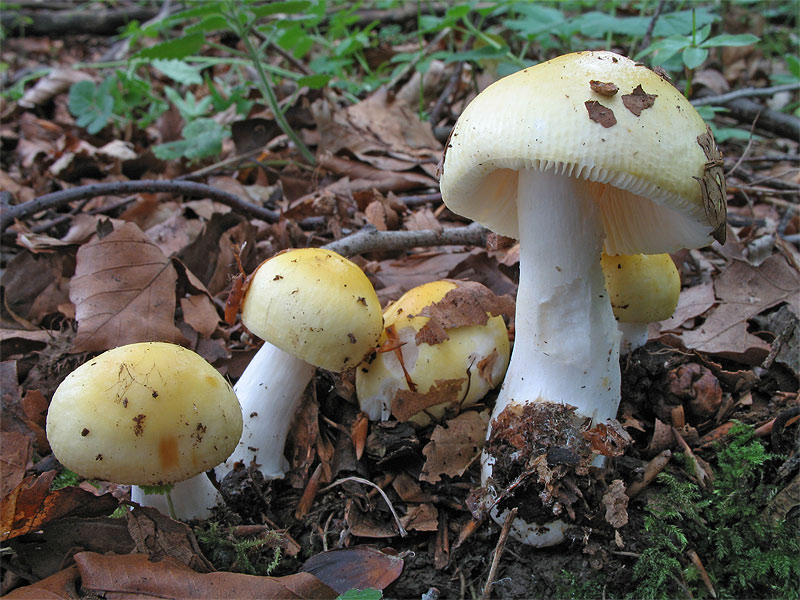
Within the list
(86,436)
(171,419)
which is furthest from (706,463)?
(86,436)

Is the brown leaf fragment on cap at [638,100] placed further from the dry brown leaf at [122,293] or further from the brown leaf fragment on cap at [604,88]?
the dry brown leaf at [122,293]

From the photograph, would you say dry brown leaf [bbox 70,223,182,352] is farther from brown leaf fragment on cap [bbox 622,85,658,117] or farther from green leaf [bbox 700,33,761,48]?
green leaf [bbox 700,33,761,48]

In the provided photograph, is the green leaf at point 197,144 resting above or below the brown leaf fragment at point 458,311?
below

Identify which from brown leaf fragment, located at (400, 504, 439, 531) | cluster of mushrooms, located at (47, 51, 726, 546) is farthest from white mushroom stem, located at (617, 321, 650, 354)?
brown leaf fragment, located at (400, 504, 439, 531)

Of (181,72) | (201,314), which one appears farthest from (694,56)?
(181,72)

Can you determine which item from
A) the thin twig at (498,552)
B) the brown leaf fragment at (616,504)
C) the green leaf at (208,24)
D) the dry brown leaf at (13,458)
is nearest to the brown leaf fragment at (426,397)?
the thin twig at (498,552)
